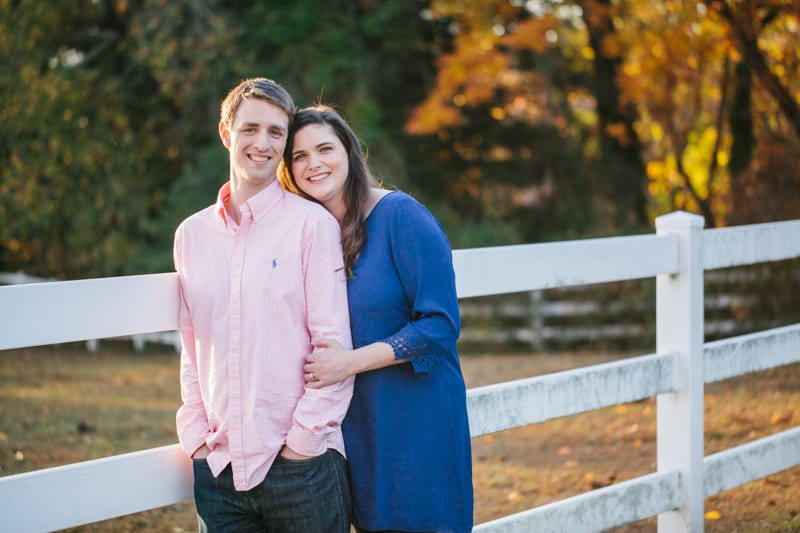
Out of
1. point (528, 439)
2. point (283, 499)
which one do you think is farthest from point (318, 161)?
point (528, 439)

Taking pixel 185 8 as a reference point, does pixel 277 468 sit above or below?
below

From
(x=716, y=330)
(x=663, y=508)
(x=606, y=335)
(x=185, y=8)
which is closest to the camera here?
(x=663, y=508)

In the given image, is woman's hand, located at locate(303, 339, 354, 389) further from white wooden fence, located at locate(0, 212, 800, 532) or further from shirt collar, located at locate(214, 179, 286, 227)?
white wooden fence, located at locate(0, 212, 800, 532)

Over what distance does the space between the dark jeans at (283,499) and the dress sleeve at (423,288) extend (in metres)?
0.40

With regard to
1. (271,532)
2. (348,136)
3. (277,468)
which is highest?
(348,136)

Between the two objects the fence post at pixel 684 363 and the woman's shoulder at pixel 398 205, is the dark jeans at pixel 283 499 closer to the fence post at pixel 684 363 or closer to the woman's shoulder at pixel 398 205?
the woman's shoulder at pixel 398 205

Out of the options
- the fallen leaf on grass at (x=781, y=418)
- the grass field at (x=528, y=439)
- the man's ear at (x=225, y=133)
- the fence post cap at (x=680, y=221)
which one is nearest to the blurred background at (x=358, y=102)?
the grass field at (x=528, y=439)

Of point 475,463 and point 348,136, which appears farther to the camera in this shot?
point 475,463

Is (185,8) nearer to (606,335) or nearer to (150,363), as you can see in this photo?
(150,363)

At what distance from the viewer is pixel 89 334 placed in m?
2.78

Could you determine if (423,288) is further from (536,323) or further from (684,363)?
(536,323)

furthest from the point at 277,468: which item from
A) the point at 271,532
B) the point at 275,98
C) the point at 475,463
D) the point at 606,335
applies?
the point at 606,335

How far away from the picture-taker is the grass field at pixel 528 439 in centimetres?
546

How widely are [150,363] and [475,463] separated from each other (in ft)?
31.8
